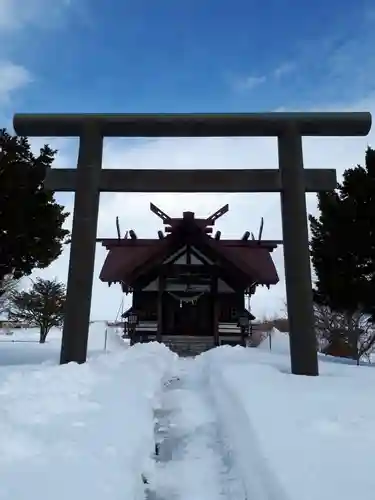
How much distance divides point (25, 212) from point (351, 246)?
29.8 feet

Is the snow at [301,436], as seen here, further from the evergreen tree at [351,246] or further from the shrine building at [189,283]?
the shrine building at [189,283]

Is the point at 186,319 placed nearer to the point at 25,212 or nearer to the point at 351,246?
the point at 351,246

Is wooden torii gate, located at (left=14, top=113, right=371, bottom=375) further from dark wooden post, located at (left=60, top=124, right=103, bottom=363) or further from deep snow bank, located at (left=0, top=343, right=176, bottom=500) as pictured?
deep snow bank, located at (left=0, top=343, right=176, bottom=500)

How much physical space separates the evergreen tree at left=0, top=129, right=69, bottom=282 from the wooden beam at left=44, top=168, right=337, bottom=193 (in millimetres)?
2186

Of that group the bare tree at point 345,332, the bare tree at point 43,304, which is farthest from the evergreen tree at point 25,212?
the bare tree at point 43,304

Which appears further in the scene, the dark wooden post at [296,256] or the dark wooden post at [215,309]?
the dark wooden post at [215,309]

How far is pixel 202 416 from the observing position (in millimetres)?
5684

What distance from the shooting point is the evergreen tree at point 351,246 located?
1306 cm

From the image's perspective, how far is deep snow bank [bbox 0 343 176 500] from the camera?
2684 mm

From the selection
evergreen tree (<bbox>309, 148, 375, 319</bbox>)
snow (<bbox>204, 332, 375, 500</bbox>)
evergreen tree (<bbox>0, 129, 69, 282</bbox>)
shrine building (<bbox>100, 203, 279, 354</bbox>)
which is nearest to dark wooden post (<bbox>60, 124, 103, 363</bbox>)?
evergreen tree (<bbox>0, 129, 69, 282</bbox>)

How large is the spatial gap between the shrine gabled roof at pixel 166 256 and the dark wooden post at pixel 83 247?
9.17 m

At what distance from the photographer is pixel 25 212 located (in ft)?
36.3

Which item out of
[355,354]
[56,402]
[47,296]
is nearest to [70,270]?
[56,402]

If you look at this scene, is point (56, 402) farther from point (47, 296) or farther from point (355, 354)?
point (47, 296)
